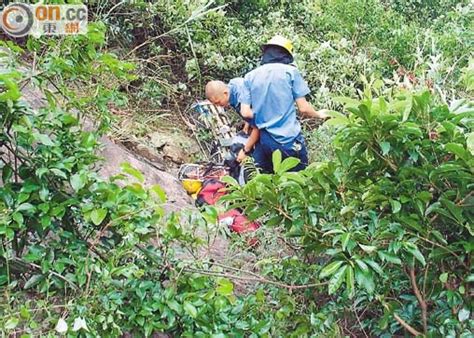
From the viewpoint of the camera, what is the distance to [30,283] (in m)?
1.84

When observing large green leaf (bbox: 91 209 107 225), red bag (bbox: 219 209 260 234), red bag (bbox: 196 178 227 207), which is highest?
large green leaf (bbox: 91 209 107 225)

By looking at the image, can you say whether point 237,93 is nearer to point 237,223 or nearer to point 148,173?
point 148,173

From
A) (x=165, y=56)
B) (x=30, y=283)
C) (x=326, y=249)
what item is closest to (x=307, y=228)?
(x=326, y=249)

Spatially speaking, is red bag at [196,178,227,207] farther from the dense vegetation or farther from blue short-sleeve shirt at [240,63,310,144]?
the dense vegetation

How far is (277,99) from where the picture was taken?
11.8ft

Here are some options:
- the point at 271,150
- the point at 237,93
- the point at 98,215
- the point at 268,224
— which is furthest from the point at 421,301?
the point at 237,93

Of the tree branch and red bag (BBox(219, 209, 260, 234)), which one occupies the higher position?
the tree branch

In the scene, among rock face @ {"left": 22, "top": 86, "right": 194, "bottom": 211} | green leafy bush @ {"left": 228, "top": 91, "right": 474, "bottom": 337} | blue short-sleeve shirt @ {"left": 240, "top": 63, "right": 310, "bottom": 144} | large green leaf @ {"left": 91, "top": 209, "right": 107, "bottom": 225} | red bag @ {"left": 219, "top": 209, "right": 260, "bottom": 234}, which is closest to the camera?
green leafy bush @ {"left": 228, "top": 91, "right": 474, "bottom": 337}

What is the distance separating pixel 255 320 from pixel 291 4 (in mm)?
4900

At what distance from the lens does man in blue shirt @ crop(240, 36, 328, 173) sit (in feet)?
11.8

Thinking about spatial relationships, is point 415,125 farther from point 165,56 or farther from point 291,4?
point 291,4

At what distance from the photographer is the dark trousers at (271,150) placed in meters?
3.62

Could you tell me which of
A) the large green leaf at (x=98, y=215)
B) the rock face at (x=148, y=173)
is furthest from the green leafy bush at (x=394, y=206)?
the rock face at (x=148, y=173)

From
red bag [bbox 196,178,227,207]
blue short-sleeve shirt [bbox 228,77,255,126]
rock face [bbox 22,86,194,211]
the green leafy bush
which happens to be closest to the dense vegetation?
the green leafy bush
